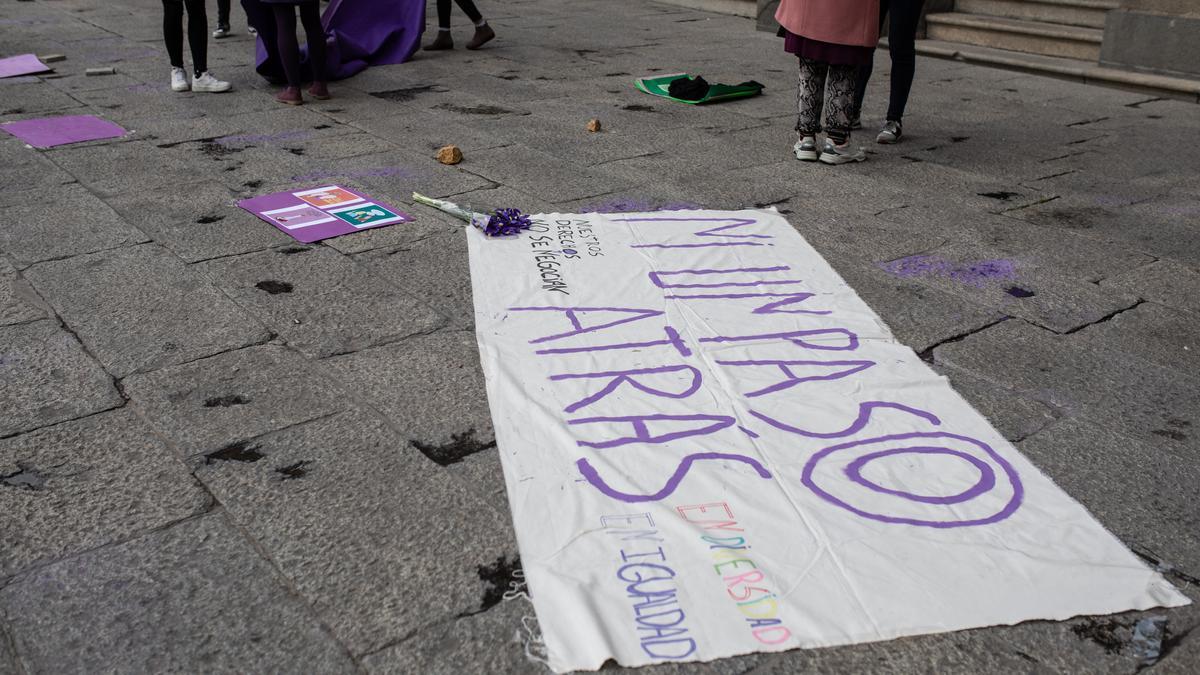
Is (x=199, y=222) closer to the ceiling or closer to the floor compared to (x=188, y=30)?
closer to the floor

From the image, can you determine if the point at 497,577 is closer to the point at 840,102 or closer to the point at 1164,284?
the point at 1164,284

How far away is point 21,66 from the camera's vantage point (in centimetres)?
628

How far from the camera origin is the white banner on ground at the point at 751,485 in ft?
5.59

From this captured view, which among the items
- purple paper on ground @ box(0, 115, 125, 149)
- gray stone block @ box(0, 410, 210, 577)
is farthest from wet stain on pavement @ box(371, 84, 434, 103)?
gray stone block @ box(0, 410, 210, 577)

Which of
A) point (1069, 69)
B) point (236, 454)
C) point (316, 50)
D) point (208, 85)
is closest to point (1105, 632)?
point (236, 454)

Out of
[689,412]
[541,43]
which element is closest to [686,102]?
[541,43]

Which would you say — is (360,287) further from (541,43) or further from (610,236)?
(541,43)

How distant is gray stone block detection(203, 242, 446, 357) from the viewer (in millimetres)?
2740

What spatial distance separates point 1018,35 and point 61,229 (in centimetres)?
627

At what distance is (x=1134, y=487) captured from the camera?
2.09 m

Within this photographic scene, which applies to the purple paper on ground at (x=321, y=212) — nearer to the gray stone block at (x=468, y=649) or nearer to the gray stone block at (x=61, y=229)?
the gray stone block at (x=61, y=229)

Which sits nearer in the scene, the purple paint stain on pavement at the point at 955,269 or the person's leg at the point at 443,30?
the purple paint stain on pavement at the point at 955,269

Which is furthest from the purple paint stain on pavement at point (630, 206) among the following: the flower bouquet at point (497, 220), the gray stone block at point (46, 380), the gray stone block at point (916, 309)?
the gray stone block at point (46, 380)

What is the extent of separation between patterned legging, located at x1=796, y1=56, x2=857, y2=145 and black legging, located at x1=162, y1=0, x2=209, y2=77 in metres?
3.33
